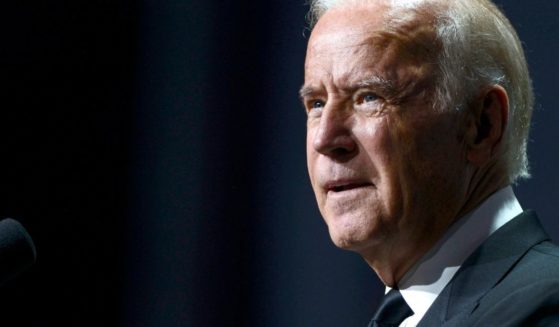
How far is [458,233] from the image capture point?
4.76 feet

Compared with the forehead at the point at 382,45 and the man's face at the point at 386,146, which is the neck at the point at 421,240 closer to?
the man's face at the point at 386,146

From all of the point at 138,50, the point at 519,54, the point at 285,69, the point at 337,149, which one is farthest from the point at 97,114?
the point at 519,54

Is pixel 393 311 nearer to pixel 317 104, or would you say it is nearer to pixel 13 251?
pixel 317 104

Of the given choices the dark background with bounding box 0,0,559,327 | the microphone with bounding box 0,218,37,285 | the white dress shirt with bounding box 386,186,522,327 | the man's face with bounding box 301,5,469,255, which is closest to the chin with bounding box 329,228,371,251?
the man's face with bounding box 301,5,469,255

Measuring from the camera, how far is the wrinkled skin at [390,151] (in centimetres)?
145

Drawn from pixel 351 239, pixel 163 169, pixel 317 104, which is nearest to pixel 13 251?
pixel 351 239

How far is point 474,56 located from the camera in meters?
1.50

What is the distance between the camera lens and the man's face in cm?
145

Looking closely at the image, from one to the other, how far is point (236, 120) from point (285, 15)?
0.34 meters

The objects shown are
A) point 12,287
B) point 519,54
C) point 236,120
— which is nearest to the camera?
point 519,54

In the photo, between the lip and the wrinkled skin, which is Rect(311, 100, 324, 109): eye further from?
the lip

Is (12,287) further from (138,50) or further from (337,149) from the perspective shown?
(337,149)

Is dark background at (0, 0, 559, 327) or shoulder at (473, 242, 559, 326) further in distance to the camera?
dark background at (0, 0, 559, 327)

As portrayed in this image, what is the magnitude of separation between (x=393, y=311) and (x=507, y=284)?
0.25m
